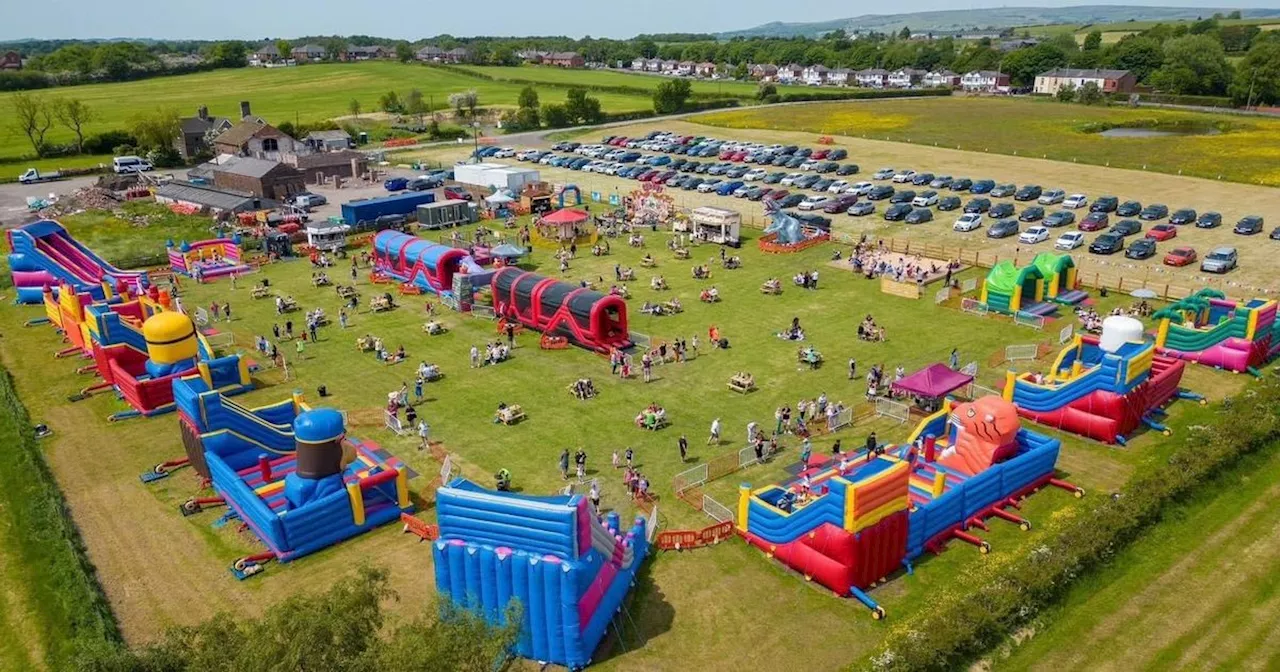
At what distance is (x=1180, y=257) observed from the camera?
49500mm

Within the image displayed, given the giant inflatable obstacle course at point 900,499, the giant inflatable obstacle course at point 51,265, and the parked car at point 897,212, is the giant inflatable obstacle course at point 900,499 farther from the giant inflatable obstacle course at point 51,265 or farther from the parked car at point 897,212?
the parked car at point 897,212

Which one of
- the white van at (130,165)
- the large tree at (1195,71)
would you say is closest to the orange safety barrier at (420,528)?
the white van at (130,165)

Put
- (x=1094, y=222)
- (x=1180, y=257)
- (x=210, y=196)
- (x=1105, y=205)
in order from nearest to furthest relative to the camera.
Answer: (x=1180, y=257) → (x=1094, y=222) → (x=1105, y=205) → (x=210, y=196)

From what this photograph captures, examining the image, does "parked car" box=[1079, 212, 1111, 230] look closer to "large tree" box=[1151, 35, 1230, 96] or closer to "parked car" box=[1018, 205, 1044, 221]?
"parked car" box=[1018, 205, 1044, 221]

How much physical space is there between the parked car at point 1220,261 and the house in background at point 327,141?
83597 millimetres

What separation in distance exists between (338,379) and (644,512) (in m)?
17.2

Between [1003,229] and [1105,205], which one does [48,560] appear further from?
[1105,205]

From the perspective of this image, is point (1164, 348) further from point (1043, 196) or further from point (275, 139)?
point (275, 139)

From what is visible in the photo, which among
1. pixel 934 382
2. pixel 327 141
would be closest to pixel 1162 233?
pixel 934 382

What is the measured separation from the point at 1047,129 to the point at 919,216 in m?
57.7

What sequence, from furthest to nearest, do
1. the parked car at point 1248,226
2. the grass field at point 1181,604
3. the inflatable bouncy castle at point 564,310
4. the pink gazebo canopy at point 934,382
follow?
the parked car at point 1248,226 → the inflatable bouncy castle at point 564,310 → the pink gazebo canopy at point 934,382 → the grass field at point 1181,604

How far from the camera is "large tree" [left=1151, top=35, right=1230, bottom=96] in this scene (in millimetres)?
138375

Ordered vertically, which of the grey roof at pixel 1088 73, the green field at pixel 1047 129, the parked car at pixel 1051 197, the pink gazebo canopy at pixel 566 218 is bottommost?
the parked car at pixel 1051 197

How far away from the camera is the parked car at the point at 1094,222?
57.8 metres
